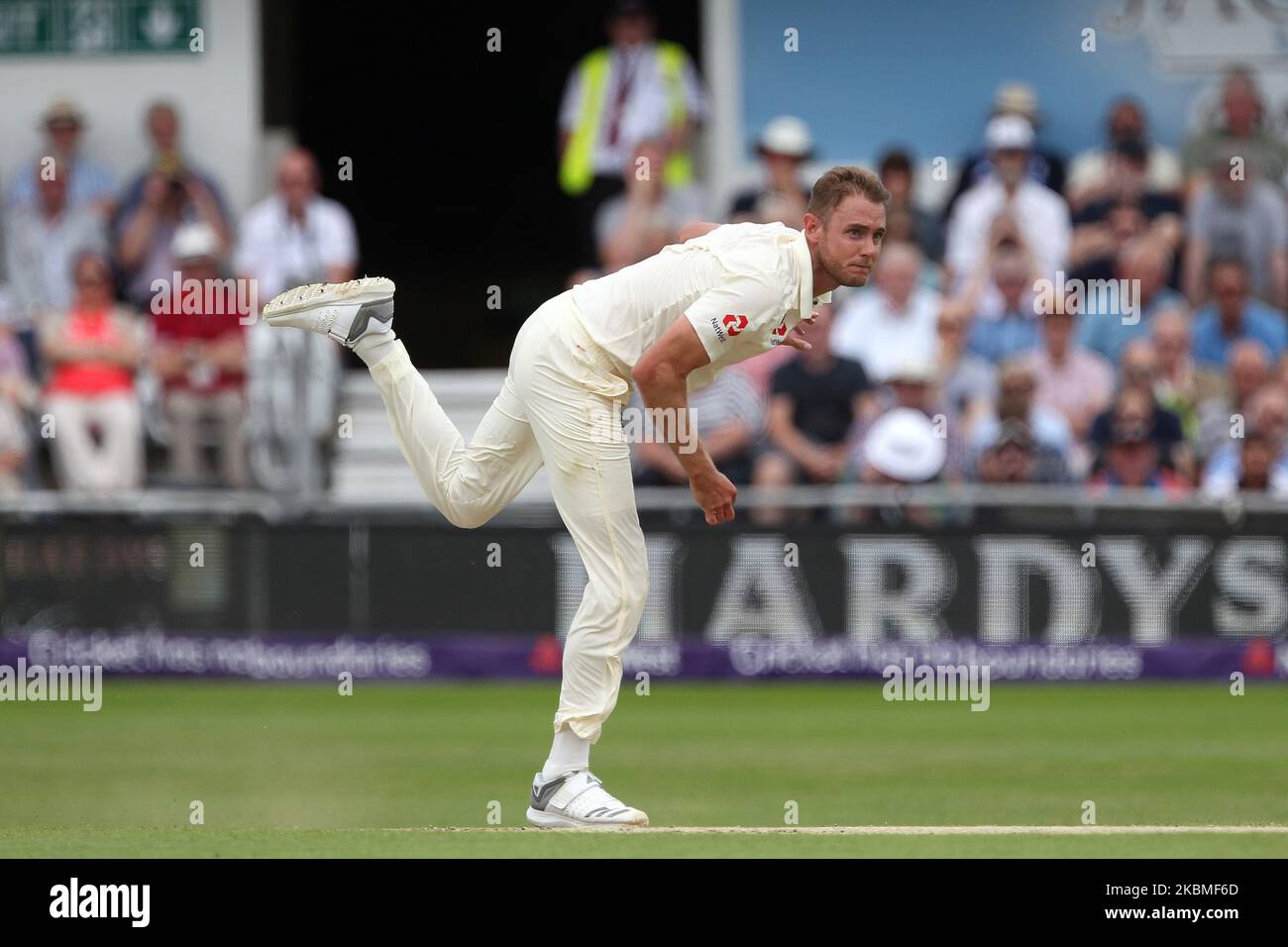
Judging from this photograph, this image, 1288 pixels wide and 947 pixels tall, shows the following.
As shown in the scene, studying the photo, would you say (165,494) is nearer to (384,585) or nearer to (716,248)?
(384,585)

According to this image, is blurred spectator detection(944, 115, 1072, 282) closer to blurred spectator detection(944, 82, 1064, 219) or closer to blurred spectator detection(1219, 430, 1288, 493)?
blurred spectator detection(944, 82, 1064, 219)

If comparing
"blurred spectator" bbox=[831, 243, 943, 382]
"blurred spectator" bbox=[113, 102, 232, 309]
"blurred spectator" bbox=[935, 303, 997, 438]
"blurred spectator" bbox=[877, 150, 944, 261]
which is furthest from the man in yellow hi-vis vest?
"blurred spectator" bbox=[113, 102, 232, 309]

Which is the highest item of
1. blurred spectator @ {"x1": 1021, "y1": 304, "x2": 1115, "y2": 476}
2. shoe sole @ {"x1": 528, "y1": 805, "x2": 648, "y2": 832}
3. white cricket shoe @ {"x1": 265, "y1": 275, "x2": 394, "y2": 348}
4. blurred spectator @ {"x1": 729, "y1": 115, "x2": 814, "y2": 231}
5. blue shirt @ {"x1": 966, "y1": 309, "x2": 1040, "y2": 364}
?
blurred spectator @ {"x1": 729, "y1": 115, "x2": 814, "y2": 231}

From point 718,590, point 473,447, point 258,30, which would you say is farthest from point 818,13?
point 473,447

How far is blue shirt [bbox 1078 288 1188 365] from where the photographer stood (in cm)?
1736

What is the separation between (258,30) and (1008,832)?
1397 cm

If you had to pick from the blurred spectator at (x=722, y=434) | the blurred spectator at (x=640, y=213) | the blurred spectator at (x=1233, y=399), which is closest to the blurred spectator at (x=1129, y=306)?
the blurred spectator at (x=1233, y=399)

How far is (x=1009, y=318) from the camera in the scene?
17188 mm

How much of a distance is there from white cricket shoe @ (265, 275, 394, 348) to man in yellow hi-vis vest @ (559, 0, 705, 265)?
29.9 feet

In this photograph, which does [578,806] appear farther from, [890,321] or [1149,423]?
[890,321]

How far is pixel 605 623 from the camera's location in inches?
325

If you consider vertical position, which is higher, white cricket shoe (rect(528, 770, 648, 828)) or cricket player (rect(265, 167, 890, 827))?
cricket player (rect(265, 167, 890, 827))

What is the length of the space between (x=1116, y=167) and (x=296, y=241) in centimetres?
661

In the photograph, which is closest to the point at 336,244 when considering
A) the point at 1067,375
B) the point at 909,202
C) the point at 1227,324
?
the point at 909,202
